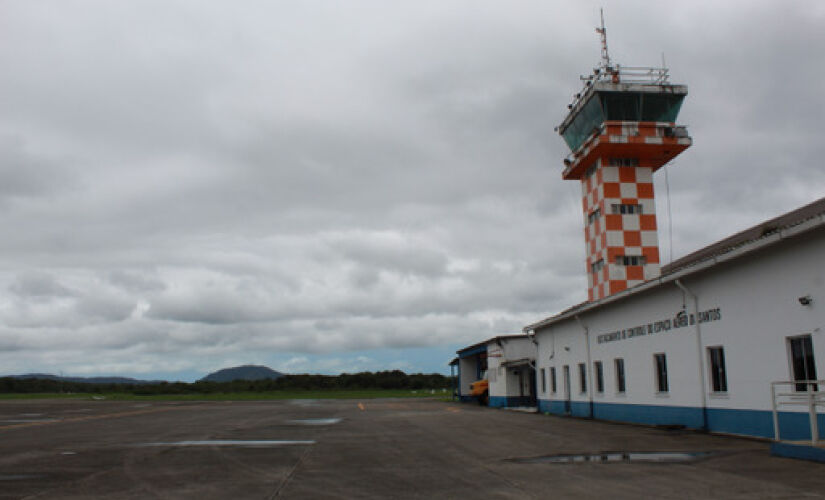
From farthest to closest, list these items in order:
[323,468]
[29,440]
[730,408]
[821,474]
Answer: [29,440]
[730,408]
[323,468]
[821,474]

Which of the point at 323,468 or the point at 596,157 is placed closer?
the point at 323,468

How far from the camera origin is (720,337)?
53.2 ft

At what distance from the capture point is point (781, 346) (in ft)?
45.3

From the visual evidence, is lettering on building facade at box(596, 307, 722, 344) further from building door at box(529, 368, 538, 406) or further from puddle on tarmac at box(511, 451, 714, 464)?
building door at box(529, 368, 538, 406)

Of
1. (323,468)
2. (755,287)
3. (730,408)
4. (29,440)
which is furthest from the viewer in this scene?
(29,440)

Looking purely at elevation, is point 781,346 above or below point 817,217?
below

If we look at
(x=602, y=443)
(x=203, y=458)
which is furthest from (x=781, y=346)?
→ (x=203, y=458)

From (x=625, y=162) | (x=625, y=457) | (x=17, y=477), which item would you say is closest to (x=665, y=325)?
(x=625, y=457)

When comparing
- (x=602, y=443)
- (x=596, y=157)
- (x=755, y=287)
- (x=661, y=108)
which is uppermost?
(x=661, y=108)

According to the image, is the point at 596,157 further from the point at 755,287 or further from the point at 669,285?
the point at 755,287

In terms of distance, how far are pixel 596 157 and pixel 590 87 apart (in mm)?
3300

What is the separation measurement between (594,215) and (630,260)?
9.44 ft

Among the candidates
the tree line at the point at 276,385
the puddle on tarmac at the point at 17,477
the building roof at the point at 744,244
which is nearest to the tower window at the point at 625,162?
the building roof at the point at 744,244

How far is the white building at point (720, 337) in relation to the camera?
13.1 meters
